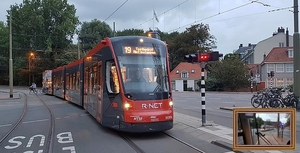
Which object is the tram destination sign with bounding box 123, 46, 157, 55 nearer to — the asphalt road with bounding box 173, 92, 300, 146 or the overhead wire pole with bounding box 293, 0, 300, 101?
the asphalt road with bounding box 173, 92, 300, 146

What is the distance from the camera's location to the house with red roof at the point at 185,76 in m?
72.2

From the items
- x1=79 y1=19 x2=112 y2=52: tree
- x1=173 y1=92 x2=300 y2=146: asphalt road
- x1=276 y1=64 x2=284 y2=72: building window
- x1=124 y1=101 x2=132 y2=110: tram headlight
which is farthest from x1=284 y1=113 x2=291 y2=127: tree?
x1=79 y1=19 x2=112 y2=52: tree

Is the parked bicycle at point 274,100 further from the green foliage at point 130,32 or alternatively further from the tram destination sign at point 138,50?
the green foliage at point 130,32

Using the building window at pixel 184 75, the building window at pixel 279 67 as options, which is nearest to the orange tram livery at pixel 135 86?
the building window at pixel 279 67

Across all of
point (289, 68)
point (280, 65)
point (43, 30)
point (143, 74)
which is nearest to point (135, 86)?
point (143, 74)

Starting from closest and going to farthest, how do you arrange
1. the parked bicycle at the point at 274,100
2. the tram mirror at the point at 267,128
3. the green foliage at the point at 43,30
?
1. the tram mirror at the point at 267,128
2. the parked bicycle at the point at 274,100
3. the green foliage at the point at 43,30

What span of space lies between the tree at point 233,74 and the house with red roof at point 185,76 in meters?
16.5

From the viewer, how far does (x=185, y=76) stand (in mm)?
73062

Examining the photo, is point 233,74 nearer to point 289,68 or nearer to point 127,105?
point 289,68

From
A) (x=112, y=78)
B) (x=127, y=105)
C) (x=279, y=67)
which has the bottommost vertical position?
(x=127, y=105)

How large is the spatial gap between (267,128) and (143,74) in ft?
19.6

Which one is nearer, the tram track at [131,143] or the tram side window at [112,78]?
the tram track at [131,143]

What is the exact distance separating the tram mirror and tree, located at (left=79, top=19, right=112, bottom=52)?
72.3 meters

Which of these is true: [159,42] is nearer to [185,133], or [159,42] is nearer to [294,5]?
[185,133]
